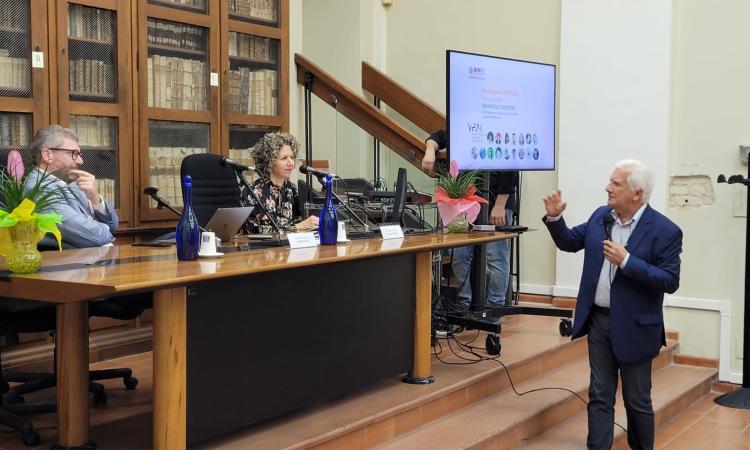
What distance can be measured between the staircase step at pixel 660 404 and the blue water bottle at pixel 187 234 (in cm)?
186

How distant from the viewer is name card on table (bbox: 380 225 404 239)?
4.02 m

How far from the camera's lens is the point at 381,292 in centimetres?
380

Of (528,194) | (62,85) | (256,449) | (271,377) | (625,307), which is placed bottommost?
(256,449)

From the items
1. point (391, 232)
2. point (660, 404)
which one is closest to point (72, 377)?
point (391, 232)

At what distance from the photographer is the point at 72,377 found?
9.40 feet

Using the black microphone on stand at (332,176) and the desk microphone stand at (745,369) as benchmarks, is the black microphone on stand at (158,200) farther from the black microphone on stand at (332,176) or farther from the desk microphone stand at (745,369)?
the desk microphone stand at (745,369)

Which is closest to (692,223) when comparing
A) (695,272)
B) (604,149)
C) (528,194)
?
(695,272)

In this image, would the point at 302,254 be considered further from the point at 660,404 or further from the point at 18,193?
the point at 660,404

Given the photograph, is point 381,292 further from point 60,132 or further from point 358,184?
point 358,184

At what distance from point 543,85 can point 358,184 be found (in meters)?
1.41

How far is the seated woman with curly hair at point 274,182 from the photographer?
4.46 meters

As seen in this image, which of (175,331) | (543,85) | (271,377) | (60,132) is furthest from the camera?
(543,85)

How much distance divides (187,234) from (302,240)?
664 millimetres

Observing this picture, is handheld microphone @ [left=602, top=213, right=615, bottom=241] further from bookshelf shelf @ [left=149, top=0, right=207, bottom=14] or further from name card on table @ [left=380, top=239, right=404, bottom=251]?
bookshelf shelf @ [left=149, top=0, right=207, bottom=14]
